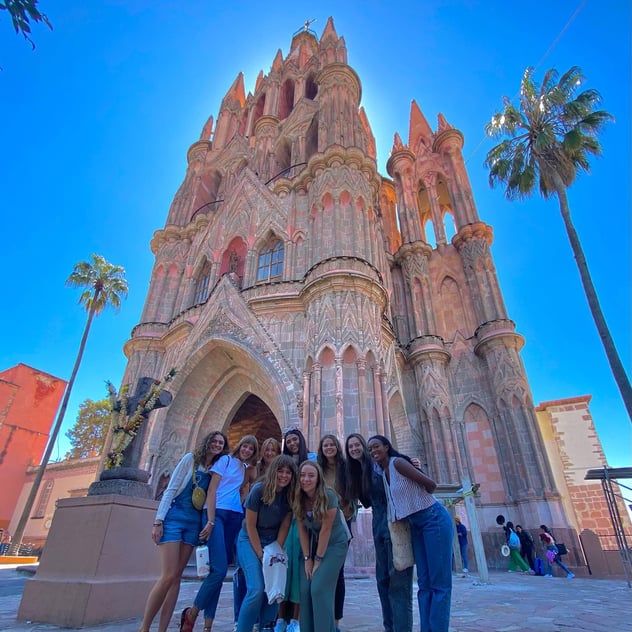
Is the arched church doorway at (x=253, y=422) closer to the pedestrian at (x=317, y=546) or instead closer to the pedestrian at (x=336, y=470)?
the pedestrian at (x=336, y=470)

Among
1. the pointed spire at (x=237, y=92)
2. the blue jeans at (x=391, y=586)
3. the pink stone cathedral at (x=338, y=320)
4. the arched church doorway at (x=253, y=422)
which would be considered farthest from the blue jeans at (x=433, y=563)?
the pointed spire at (x=237, y=92)

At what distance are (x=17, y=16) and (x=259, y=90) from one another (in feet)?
102

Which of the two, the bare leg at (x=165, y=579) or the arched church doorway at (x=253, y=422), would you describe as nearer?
the bare leg at (x=165, y=579)

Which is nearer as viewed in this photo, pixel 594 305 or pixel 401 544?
pixel 401 544

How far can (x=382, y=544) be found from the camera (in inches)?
143

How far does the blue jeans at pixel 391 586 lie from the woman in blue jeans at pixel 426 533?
126 mm

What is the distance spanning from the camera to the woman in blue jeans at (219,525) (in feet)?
11.3

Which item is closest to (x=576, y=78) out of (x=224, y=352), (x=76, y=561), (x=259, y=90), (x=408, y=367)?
(x=408, y=367)

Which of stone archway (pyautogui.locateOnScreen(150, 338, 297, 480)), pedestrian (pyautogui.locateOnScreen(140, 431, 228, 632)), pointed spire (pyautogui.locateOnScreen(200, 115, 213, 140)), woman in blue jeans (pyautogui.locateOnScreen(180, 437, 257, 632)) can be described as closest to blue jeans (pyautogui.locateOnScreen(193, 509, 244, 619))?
woman in blue jeans (pyautogui.locateOnScreen(180, 437, 257, 632))

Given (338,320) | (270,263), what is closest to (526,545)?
(338,320)

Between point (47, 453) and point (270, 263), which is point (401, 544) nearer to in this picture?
point (270, 263)

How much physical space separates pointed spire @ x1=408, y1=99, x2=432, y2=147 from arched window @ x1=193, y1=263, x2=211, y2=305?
55.2 ft

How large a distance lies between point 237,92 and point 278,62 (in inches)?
164

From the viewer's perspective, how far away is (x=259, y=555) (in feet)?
10.4
